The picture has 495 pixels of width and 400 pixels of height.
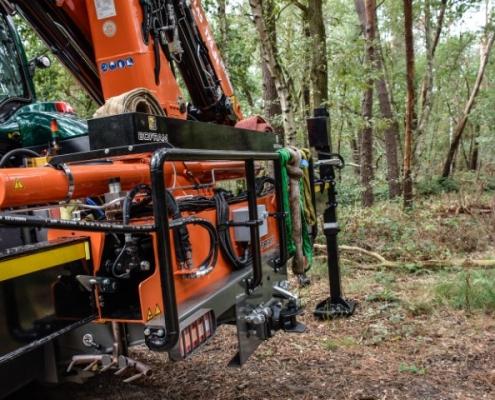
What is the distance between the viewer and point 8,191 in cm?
175

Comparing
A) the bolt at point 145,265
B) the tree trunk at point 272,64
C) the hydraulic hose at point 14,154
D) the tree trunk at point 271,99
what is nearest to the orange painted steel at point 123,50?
the hydraulic hose at point 14,154

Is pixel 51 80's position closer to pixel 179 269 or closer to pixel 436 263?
pixel 436 263

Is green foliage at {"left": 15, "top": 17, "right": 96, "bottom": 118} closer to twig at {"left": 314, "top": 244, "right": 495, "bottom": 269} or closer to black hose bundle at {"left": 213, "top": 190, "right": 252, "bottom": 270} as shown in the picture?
twig at {"left": 314, "top": 244, "right": 495, "bottom": 269}

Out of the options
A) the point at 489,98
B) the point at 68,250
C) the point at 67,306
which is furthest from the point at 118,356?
the point at 489,98

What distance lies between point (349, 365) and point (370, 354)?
274mm

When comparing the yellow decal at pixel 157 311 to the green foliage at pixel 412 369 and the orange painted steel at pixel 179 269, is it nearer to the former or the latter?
the orange painted steel at pixel 179 269

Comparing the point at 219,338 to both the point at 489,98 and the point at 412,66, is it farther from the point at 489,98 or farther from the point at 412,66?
the point at 489,98

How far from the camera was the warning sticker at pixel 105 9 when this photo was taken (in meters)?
3.68

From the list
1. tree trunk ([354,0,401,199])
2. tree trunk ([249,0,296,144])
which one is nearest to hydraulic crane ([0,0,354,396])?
tree trunk ([249,0,296,144])

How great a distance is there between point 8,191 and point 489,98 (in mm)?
20050

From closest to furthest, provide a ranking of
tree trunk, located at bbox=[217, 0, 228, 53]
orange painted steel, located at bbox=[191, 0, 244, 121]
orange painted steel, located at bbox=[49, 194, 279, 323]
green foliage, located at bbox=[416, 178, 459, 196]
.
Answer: orange painted steel, located at bbox=[49, 194, 279, 323] → orange painted steel, located at bbox=[191, 0, 244, 121] → tree trunk, located at bbox=[217, 0, 228, 53] → green foliage, located at bbox=[416, 178, 459, 196]

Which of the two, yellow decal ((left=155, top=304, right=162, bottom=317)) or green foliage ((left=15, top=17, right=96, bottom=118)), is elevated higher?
green foliage ((left=15, top=17, right=96, bottom=118))

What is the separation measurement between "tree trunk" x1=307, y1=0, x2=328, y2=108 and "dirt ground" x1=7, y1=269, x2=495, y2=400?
16.8ft

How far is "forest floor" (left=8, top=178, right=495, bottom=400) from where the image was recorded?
3.40m
